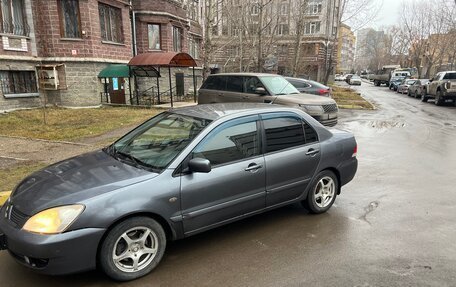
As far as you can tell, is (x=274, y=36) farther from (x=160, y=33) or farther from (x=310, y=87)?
(x=310, y=87)

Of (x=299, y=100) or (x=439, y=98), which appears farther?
(x=439, y=98)

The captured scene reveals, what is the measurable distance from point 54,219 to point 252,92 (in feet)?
28.3

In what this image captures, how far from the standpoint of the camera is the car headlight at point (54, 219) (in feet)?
9.31

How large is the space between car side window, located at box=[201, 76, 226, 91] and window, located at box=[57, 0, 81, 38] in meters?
7.73

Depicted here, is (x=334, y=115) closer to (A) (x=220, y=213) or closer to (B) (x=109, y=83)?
(A) (x=220, y=213)

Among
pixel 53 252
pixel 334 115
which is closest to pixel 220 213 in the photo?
pixel 53 252

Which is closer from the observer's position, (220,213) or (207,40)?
(220,213)

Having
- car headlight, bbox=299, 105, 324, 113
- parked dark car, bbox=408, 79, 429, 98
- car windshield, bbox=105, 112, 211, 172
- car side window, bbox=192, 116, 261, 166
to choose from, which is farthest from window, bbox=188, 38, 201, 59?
car side window, bbox=192, 116, 261, 166

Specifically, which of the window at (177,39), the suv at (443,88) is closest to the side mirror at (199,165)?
the suv at (443,88)

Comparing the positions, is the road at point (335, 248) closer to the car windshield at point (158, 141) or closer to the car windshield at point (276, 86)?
the car windshield at point (158, 141)

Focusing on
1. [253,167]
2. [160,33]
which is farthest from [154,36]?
[253,167]

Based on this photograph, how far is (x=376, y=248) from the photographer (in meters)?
3.77

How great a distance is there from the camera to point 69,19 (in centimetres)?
1596

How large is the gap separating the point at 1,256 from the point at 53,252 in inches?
51.0
